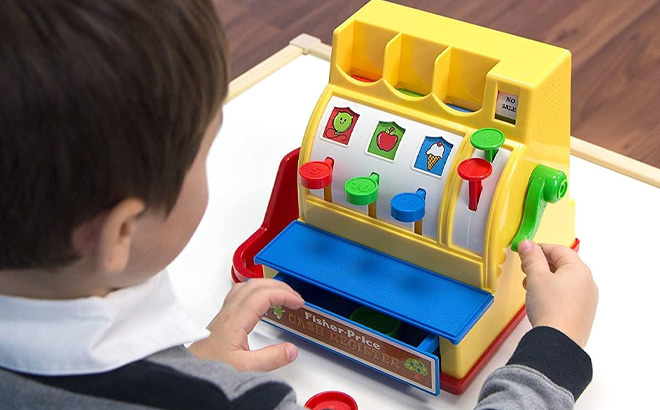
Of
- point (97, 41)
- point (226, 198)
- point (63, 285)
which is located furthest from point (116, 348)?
point (226, 198)

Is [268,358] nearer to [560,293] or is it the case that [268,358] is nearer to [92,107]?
[560,293]

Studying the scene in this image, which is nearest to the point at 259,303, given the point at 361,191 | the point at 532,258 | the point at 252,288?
the point at 252,288

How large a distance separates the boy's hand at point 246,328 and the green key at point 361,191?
97mm

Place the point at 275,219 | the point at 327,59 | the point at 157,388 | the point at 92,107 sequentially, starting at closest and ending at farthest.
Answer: the point at 92,107 < the point at 157,388 < the point at 275,219 < the point at 327,59

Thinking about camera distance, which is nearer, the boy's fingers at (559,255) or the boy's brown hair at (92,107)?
the boy's brown hair at (92,107)

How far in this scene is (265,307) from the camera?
2.52 feet

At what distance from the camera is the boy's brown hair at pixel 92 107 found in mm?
436

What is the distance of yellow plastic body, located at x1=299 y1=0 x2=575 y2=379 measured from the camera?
2.42 feet

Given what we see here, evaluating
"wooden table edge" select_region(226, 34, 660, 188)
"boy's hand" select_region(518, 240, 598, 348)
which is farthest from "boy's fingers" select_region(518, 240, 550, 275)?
"wooden table edge" select_region(226, 34, 660, 188)

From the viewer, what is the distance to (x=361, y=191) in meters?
0.76

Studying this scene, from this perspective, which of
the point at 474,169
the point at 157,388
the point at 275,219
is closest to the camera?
Answer: the point at 157,388

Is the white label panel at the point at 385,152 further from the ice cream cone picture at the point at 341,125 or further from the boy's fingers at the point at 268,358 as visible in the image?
the boy's fingers at the point at 268,358

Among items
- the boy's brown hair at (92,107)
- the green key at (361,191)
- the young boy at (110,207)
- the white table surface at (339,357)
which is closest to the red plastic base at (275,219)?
the white table surface at (339,357)

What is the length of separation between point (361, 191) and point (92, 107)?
34 centimetres
